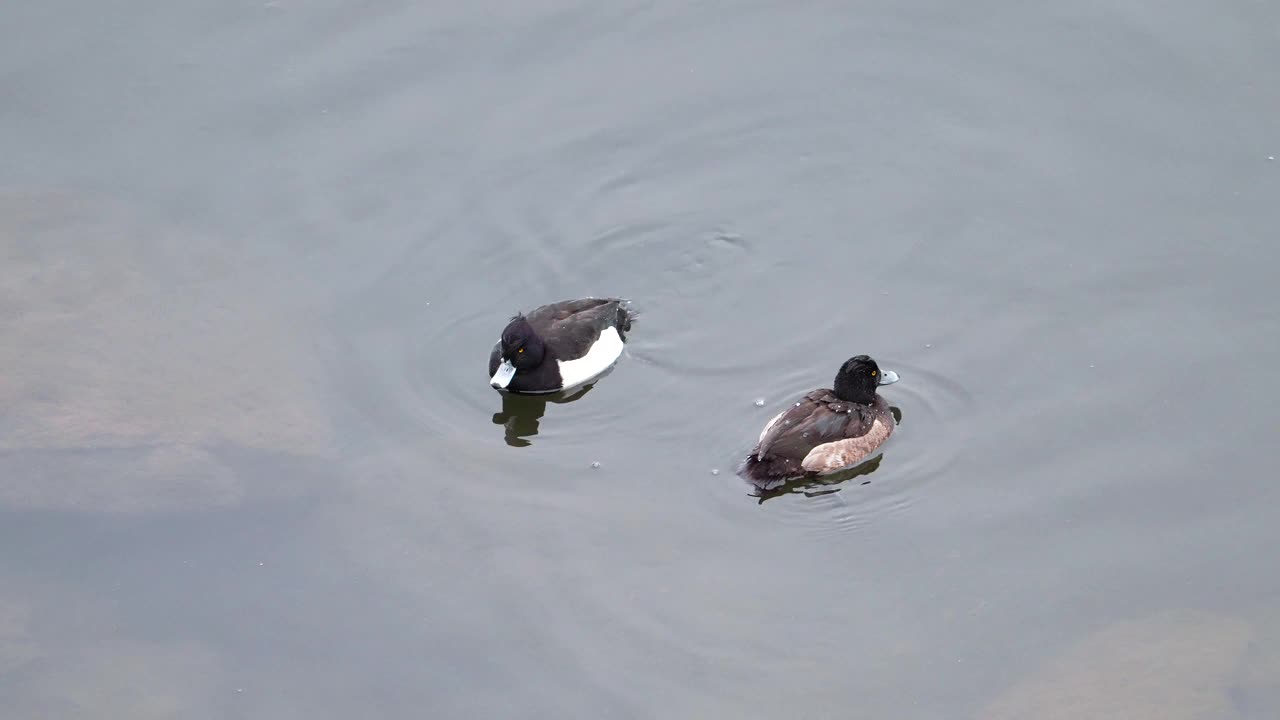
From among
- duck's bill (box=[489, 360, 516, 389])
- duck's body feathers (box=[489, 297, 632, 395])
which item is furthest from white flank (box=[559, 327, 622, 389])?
duck's bill (box=[489, 360, 516, 389])

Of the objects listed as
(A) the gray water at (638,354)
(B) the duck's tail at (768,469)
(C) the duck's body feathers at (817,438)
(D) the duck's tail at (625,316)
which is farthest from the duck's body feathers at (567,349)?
(B) the duck's tail at (768,469)

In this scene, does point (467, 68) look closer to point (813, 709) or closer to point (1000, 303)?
point (1000, 303)

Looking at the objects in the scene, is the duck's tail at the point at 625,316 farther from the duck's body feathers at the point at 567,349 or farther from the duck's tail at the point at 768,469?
the duck's tail at the point at 768,469

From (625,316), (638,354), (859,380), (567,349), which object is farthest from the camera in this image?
(625,316)

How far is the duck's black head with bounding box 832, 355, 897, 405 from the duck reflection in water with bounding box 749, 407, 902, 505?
0.51 m

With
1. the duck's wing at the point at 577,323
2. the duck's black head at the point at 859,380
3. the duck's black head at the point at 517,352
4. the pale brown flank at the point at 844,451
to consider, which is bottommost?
the pale brown flank at the point at 844,451

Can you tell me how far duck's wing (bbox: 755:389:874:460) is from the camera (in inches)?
472

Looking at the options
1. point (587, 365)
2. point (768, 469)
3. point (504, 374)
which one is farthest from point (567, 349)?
point (768, 469)

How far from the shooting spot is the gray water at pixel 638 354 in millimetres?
10516

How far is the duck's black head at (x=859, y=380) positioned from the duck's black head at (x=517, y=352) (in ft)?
8.92

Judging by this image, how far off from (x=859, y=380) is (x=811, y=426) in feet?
1.90

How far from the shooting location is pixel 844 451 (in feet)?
40.1

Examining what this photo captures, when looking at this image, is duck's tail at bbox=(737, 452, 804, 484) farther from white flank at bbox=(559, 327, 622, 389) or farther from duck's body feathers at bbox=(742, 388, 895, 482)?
white flank at bbox=(559, 327, 622, 389)

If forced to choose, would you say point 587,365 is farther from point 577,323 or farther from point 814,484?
point 814,484
